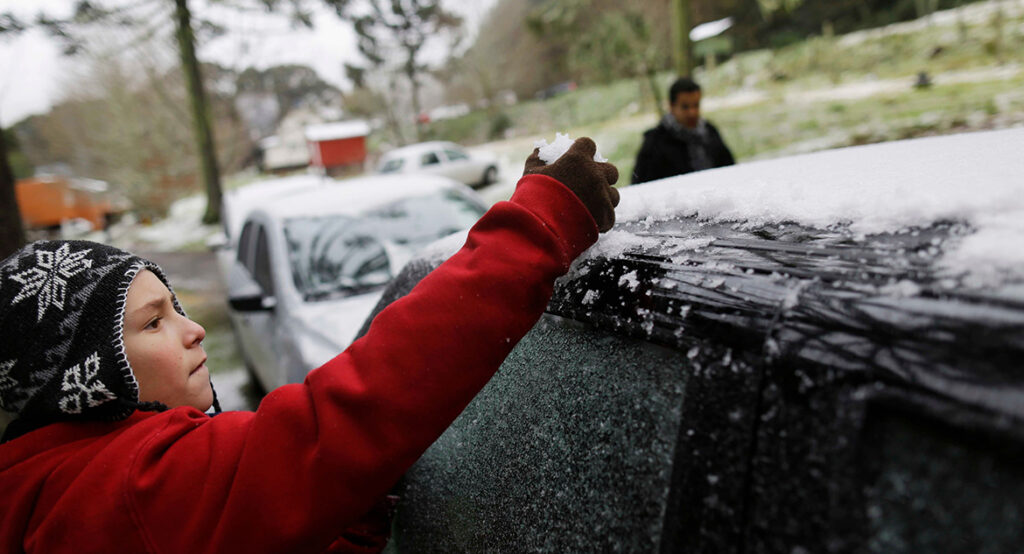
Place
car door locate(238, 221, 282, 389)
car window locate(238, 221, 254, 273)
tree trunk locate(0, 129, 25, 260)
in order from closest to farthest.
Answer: car door locate(238, 221, 282, 389), tree trunk locate(0, 129, 25, 260), car window locate(238, 221, 254, 273)

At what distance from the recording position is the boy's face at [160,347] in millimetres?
1002

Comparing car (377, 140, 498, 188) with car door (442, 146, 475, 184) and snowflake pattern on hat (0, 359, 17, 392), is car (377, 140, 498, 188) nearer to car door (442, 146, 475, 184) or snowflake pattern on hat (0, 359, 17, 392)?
car door (442, 146, 475, 184)

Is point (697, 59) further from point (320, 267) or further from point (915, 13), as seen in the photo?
point (320, 267)

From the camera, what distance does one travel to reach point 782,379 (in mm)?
642

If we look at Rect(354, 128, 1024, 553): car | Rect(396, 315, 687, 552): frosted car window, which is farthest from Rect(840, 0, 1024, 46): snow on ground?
Rect(396, 315, 687, 552): frosted car window

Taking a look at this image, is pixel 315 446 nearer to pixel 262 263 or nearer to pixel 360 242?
pixel 360 242

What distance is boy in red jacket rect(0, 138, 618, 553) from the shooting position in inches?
31.5

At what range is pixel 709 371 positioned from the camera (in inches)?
28.4

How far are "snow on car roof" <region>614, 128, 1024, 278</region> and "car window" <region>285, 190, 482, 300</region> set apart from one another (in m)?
2.40

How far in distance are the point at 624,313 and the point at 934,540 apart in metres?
0.45

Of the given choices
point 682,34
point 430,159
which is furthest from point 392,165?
point 682,34

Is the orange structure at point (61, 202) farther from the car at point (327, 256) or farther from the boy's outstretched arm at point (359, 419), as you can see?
the boy's outstretched arm at point (359, 419)

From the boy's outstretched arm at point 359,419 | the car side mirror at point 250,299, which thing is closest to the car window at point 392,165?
the car side mirror at point 250,299

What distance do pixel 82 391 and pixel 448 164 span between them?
689 inches
